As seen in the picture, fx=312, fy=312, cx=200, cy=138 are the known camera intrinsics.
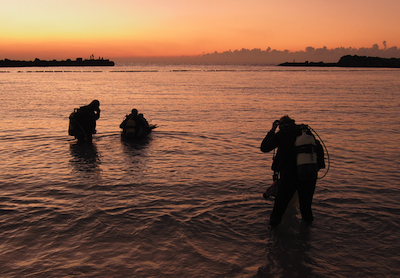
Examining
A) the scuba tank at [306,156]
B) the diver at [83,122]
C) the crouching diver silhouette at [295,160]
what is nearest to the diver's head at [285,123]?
the crouching diver silhouette at [295,160]

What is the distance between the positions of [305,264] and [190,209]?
2700 mm

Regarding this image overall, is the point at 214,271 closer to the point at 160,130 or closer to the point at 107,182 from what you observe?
the point at 107,182

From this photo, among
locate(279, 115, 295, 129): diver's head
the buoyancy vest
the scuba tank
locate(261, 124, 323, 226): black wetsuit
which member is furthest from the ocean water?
locate(279, 115, 295, 129): diver's head

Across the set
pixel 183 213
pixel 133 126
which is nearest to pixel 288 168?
pixel 183 213

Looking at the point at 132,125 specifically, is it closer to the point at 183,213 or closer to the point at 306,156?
the point at 183,213

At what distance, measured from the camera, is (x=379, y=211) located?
6.73m

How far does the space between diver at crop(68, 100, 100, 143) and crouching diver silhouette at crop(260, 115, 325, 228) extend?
9187 millimetres

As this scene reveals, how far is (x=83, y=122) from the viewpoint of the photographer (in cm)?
1287

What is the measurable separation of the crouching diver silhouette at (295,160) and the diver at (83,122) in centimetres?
919

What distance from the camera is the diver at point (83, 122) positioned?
12625 mm

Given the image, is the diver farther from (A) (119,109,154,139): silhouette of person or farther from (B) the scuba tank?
(B) the scuba tank

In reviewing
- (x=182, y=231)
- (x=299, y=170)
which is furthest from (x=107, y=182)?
(x=299, y=170)

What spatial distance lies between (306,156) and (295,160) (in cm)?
22

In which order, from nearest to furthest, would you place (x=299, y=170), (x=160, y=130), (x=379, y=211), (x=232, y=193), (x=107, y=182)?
1. (x=299, y=170)
2. (x=379, y=211)
3. (x=232, y=193)
4. (x=107, y=182)
5. (x=160, y=130)
